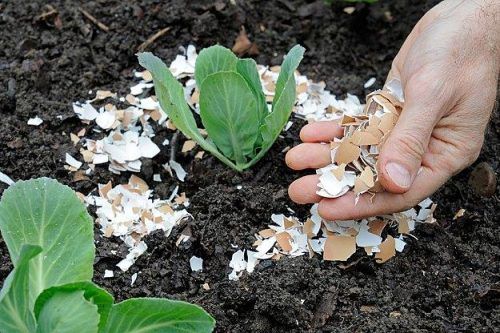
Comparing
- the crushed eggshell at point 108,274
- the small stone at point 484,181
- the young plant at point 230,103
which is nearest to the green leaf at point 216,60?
the young plant at point 230,103

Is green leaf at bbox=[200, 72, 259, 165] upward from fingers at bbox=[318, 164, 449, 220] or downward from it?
upward

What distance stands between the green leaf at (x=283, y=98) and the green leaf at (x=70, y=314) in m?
0.84

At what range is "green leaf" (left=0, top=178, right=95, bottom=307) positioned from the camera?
1.62 m

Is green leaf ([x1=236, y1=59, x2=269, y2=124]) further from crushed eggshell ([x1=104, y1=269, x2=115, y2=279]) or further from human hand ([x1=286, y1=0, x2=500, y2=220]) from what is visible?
crushed eggshell ([x1=104, y1=269, x2=115, y2=279])

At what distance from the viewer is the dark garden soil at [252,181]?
6.19 feet

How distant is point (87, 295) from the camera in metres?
1.50

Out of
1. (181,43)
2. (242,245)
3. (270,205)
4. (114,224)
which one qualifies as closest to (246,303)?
(242,245)

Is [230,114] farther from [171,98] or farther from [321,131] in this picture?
[321,131]

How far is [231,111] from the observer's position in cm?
212

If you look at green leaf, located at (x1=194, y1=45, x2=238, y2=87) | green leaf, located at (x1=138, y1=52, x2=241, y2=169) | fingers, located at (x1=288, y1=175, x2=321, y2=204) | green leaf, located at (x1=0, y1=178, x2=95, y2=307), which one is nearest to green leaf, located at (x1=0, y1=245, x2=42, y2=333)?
green leaf, located at (x1=0, y1=178, x2=95, y2=307)

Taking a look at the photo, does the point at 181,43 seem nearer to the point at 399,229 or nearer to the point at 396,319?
the point at 399,229

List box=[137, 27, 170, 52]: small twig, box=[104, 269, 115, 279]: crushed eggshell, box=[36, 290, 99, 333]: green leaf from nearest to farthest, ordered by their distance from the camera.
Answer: box=[36, 290, 99, 333]: green leaf, box=[104, 269, 115, 279]: crushed eggshell, box=[137, 27, 170, 52]: small twig

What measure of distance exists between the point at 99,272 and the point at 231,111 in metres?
0.60

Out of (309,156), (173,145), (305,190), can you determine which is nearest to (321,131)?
(309,156)
